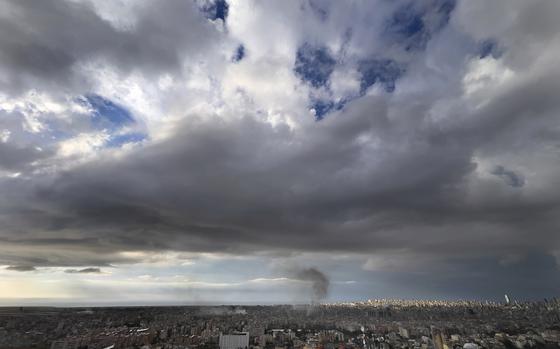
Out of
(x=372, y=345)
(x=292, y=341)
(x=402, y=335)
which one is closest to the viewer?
(x=372, y=345)

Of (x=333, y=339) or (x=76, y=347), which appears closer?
(x=76, y=347)

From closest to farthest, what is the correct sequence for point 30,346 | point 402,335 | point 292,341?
point 30,346 < point 292,341 < point 402,335

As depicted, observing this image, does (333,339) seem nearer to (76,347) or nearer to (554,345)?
(554,345)

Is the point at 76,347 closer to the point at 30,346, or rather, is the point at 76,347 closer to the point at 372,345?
the point at 30,346

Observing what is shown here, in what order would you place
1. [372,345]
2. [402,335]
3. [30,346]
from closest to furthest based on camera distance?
[30,346] → [372,345] → [402,335]

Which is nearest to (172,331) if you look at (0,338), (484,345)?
(0,338)

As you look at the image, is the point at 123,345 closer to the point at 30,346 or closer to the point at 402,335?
the point at 30,346

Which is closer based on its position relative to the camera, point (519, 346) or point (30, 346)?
point (30, 346)

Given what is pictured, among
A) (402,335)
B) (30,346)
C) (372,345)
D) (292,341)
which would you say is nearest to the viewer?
(30,346)

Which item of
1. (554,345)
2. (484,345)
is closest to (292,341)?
(484,345)
